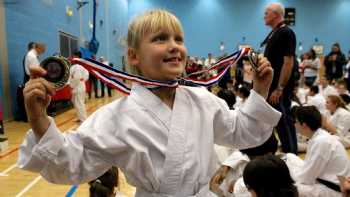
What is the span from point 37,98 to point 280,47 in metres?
3.16

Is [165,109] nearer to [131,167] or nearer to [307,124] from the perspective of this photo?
[131,167]

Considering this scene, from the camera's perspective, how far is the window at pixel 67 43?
442 inches

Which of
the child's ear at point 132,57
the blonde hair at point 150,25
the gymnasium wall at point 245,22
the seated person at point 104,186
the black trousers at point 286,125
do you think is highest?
the gymnasium wall at point 245,22

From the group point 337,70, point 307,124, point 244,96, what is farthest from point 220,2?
point 307,124

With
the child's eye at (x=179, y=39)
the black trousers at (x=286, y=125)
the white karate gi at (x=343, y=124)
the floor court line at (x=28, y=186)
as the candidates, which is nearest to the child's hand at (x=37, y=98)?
the child's eye at (x=179, y=39)

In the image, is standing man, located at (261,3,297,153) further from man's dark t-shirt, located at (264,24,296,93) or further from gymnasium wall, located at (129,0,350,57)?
gymnasium wall, located at (129,0,350,57)

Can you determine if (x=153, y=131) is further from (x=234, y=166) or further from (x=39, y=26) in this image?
(x=39, y=26)

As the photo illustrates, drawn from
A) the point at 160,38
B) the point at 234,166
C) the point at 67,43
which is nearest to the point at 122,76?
the point at 160,38

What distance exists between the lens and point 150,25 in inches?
54.6

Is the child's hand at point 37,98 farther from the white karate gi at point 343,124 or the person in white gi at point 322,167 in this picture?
the white karate gi at point 343,124

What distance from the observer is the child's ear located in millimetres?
1457

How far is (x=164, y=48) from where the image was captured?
1357 mm

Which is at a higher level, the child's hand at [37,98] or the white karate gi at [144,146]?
the child's hand at [37,98]

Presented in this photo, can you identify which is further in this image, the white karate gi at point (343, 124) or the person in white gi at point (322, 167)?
the white karate gi at point (343, 124)
